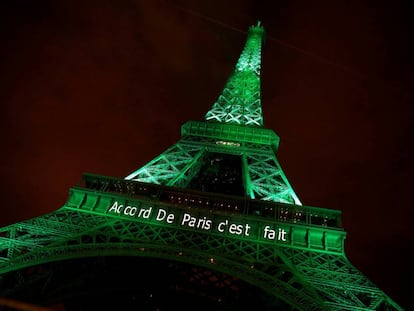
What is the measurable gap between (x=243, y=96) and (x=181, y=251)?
76.8 ft

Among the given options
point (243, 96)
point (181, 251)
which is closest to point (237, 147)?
point (243, 96)

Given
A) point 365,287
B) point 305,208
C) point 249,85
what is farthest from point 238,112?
point 365,287

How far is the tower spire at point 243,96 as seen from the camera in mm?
31766

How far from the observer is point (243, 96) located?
118ft

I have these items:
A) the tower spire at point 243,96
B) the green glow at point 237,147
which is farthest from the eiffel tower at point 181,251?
the tower spire at point 243,96

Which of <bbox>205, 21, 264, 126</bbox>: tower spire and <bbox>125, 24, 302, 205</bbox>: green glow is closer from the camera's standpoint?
<bbox>125, 24, 302, 205</bbox>: green glow

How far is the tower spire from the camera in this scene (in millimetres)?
31766

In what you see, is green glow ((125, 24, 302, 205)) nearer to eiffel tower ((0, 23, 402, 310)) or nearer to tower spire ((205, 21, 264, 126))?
tower spire ((205, 21, 264, 126))

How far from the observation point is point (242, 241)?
644 inches

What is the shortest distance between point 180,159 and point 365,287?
14699mm

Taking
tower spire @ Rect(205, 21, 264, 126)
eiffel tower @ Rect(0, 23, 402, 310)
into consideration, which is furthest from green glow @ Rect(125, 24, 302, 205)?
eiffel tower @ Rect(0, 23, 402, 310)

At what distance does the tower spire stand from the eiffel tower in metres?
9.97

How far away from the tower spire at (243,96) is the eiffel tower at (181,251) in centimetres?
997

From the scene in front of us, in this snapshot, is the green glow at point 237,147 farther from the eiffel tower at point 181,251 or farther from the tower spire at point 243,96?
the eiffel tower at point 181,251
